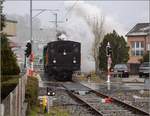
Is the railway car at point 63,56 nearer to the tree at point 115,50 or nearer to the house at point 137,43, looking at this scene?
the tree at point 115,50

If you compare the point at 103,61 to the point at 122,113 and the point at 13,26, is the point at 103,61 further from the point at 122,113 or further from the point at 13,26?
the point at 122,113

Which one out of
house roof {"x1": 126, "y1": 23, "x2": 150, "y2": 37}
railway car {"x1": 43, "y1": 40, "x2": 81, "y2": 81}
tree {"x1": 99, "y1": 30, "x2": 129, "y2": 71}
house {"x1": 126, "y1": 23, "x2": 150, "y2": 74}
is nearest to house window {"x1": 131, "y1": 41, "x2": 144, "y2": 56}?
house {"x1": 126, "y1": 23, "x2": 150, "y2": 74}

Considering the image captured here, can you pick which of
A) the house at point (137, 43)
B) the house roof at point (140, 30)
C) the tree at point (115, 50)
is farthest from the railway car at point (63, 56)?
the house roof at point (140, 30)

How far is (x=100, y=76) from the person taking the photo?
5300 cm

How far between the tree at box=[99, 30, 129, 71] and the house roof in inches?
598

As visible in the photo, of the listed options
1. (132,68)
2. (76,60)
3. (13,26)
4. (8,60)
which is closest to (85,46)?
(132,68)

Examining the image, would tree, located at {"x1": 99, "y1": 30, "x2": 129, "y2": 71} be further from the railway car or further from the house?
the railway car

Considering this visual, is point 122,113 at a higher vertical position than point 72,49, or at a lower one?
lower

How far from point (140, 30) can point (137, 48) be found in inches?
151

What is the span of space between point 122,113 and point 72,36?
54.8 meters

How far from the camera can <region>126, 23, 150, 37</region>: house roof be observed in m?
85.2

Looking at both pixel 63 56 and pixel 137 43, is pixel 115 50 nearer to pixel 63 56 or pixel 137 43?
pixel 137 43

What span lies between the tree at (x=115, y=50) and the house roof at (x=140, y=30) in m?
15.2

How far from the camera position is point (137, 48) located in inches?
3356
